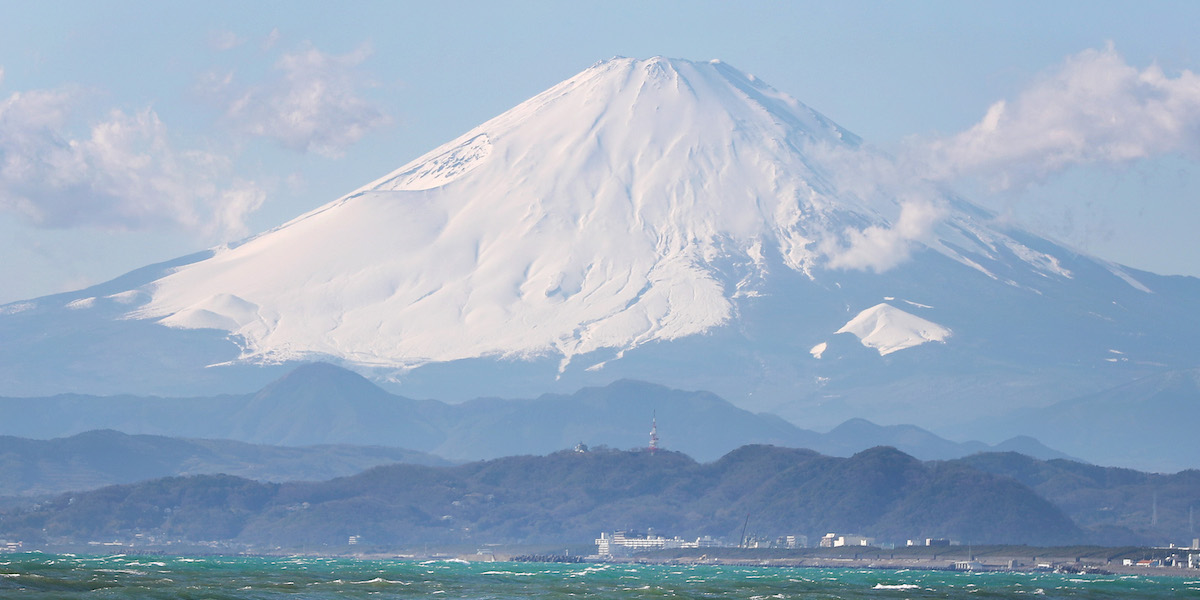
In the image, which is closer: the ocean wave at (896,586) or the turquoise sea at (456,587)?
the turquoise sea at (456,587)

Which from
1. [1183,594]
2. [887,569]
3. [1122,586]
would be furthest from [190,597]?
[887,569]

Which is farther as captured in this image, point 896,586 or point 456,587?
point 896,586

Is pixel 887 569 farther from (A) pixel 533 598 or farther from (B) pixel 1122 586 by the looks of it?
(A) pixel 533 598

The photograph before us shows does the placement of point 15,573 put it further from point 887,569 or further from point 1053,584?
point 887,569

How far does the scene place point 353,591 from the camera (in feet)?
342

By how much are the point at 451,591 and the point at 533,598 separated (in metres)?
8.95

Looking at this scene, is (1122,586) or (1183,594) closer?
(1183,594)

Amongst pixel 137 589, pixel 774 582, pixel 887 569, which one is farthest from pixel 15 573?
pixel 887 569

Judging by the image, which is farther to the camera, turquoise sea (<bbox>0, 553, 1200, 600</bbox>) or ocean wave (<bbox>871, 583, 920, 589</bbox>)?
ocean wave (<bbox>871, 583, 920, 589</bbox>)

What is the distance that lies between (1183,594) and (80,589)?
65297mm

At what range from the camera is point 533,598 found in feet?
329

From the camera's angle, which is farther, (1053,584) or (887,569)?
(887,569)

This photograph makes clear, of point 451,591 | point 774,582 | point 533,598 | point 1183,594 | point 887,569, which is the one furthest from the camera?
point 887,569

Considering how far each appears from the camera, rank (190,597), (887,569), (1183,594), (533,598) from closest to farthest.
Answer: (190,597) < (533,598) < (1183,594) < (887,569)
